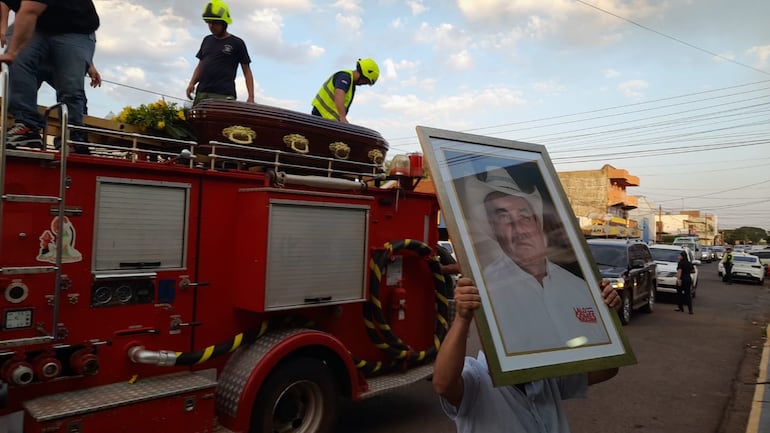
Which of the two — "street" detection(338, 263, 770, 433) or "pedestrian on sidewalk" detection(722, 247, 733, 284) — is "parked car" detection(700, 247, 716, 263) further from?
"street" detection(338, 263, 770, 433)

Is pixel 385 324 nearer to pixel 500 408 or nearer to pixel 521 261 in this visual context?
pixel 500 408

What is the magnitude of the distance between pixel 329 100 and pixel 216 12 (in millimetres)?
1467

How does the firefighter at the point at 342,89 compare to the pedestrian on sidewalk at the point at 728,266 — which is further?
the pedestrian on sidewalk at the point at 728,266

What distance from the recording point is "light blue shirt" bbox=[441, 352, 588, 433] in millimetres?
1974

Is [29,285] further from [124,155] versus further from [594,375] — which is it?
[594,375]

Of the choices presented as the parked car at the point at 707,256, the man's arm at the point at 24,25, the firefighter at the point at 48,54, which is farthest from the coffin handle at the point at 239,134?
the parked car at the point at 707,256

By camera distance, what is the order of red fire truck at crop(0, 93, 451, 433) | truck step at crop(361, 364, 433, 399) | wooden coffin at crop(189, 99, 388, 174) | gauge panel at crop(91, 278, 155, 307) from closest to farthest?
red fire truck at crop(0, 93, 451, 433), gauge panel at crop(91, 278, 155, 307), wooden coffin at crop(189, 99, 388, 174), truck step at crop(361, 364, 433, 399)

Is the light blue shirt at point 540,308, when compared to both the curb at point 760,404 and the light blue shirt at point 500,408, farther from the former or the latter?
the curb at point 760,404

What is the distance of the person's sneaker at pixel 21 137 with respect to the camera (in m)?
3.48

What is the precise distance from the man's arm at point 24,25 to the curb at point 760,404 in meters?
7.54

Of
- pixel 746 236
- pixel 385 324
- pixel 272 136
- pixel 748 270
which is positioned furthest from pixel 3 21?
pixel 746 236

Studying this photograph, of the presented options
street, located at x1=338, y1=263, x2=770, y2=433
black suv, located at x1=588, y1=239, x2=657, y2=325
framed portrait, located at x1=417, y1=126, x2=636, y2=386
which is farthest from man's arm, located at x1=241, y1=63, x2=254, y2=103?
black suv, located at x1=588, y1=239, x2=657, y2=325

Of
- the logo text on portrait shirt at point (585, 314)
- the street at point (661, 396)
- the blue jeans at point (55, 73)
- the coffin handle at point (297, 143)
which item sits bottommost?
the street at point (661, 396)

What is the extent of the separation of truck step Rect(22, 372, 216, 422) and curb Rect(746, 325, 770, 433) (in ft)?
18.5
